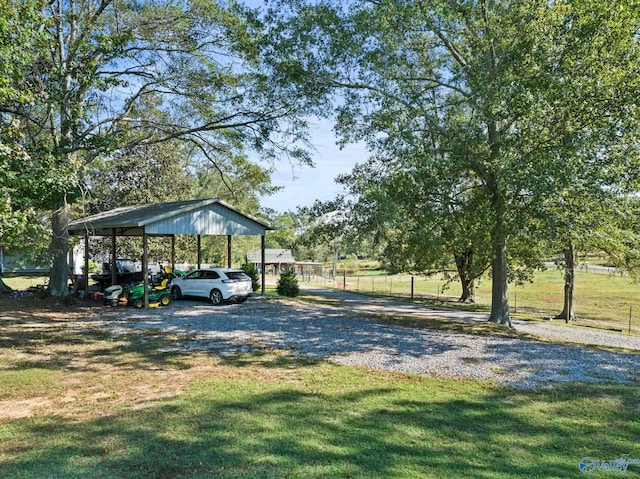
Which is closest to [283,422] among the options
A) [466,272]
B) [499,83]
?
[499,83]

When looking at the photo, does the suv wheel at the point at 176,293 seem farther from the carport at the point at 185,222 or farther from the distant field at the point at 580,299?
the distant field at the point at 580,299

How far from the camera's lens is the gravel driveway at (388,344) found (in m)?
8.41

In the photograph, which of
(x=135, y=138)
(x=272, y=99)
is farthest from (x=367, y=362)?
(x=135, y=138)

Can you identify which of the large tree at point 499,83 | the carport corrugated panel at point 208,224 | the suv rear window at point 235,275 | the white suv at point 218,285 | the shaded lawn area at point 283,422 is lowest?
the shaded lawn area at point 283,422

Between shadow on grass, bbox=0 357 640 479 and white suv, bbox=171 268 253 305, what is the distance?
31.5ft

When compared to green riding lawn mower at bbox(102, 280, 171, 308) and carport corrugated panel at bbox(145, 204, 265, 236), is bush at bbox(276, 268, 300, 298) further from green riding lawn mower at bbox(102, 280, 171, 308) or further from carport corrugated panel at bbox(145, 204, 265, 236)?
green riding lawn mower at bbox(102, 280, 171, 308)

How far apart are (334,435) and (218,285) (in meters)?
12.2

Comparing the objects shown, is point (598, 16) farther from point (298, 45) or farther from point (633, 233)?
point (298, 45)

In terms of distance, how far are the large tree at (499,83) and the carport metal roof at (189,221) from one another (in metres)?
6.00

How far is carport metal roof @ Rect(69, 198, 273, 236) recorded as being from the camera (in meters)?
15.6

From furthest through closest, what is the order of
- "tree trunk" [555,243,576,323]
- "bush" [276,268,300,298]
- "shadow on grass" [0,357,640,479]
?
"bush" [276,268,300,298] → "tree trunk" [555,243,576,323] → "shadow on grass" [0,357,640,479]

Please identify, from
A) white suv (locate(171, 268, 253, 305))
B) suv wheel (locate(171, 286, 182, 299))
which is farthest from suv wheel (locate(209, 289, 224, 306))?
suv wheel (locate(171, 286, 182, 299))

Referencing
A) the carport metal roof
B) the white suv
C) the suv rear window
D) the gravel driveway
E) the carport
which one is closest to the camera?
the gravel driveway

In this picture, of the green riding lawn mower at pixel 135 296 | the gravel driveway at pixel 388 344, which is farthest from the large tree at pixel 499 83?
the green riding lawn mower at pixel 135 296
